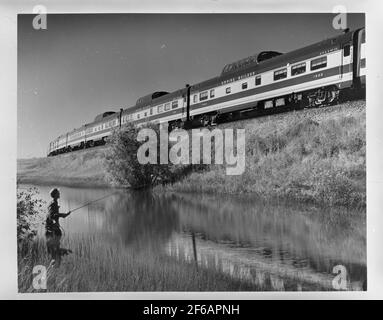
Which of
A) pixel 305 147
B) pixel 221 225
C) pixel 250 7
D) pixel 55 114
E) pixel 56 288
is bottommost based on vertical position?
pixel 56 288

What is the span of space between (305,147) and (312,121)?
258 millimetres

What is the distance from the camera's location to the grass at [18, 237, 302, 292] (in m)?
3.86

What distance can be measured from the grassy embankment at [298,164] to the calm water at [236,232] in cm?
12

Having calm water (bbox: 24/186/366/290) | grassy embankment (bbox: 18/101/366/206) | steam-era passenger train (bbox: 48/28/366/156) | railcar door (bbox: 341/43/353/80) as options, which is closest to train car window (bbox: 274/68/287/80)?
steam-era passenger train (bbox: 48/28/366/156)

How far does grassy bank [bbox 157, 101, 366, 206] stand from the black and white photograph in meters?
0.01

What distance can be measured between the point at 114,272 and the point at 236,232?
1084 mm

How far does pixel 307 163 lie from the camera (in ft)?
13.2

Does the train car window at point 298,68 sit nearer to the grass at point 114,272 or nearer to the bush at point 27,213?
the grass at point 114,272

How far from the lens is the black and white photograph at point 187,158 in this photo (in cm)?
387

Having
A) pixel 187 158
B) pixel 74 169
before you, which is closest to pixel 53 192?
pixel 74 169

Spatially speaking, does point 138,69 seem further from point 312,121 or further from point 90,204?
point 312,121
